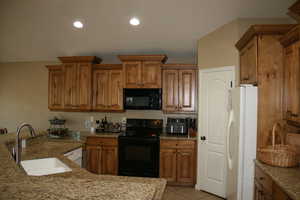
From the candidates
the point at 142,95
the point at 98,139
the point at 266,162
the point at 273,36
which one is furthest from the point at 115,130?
the point at 273,36

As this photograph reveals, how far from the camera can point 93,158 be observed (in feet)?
13.1

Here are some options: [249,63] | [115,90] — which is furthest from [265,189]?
[115,90]

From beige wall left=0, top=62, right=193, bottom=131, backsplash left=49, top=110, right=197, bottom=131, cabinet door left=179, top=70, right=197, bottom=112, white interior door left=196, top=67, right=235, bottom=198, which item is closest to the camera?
white interior door left=196, top=67, right=235, bottom=198

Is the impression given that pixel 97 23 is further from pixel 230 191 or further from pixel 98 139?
pixel 230 191

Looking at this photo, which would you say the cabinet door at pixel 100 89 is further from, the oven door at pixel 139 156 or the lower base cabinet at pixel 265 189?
the lower base cabinet at pixel 265 189

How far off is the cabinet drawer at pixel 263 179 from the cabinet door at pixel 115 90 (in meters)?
2.69

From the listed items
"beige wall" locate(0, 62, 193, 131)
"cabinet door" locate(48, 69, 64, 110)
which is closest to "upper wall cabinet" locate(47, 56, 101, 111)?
"cabinet door" locate(48, 69, 64, 110)

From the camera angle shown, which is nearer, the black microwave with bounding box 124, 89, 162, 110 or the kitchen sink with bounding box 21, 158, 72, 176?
the kitchen sink with bounding box 21, 158, 72, 176

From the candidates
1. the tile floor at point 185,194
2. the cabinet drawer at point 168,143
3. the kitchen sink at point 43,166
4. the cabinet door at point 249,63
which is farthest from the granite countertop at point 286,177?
the kitchen sink at point 43,166

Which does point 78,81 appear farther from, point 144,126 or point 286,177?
point 286,177

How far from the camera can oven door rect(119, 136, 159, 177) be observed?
3.79 meters

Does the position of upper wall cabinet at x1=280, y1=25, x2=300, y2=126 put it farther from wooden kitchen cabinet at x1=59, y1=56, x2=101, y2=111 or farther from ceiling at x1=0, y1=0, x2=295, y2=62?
wooden kitchen cabinet at x1=59, y1=56, x2=101, y2=111

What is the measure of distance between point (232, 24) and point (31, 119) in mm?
4770

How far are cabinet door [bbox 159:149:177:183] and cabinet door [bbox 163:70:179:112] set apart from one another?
843mm
